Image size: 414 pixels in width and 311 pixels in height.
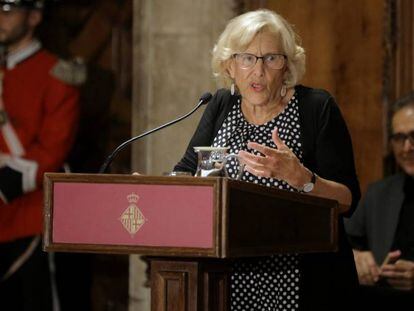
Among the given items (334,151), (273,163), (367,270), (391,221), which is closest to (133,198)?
(273,163)

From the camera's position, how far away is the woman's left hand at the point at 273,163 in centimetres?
291

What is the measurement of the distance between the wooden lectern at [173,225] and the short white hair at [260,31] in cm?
57

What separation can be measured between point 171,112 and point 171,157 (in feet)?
0.85

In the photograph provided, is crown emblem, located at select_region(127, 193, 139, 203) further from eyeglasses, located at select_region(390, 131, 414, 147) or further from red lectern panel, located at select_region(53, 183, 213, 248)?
eyeglasses, located at select_region(390, 131, 414, 147)

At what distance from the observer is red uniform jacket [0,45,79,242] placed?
6.19m

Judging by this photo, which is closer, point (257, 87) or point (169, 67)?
point (257, 87)

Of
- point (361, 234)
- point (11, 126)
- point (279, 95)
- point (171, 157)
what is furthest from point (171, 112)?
point (279, 95)

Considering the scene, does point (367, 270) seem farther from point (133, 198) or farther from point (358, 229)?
point (133, 198)

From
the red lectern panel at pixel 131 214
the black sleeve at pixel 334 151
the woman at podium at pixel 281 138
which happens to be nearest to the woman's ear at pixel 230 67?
the woman at podium at pixel 281 138

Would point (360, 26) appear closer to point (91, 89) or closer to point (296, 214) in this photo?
point (91, 89)

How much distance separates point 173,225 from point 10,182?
3.65 metres

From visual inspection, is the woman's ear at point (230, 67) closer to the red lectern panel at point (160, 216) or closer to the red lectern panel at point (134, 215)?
the red lectern panel at point (160, 216)

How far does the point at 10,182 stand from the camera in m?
6.19

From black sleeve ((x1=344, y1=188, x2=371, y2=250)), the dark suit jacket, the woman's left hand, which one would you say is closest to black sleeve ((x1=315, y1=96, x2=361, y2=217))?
the woman's left hand
